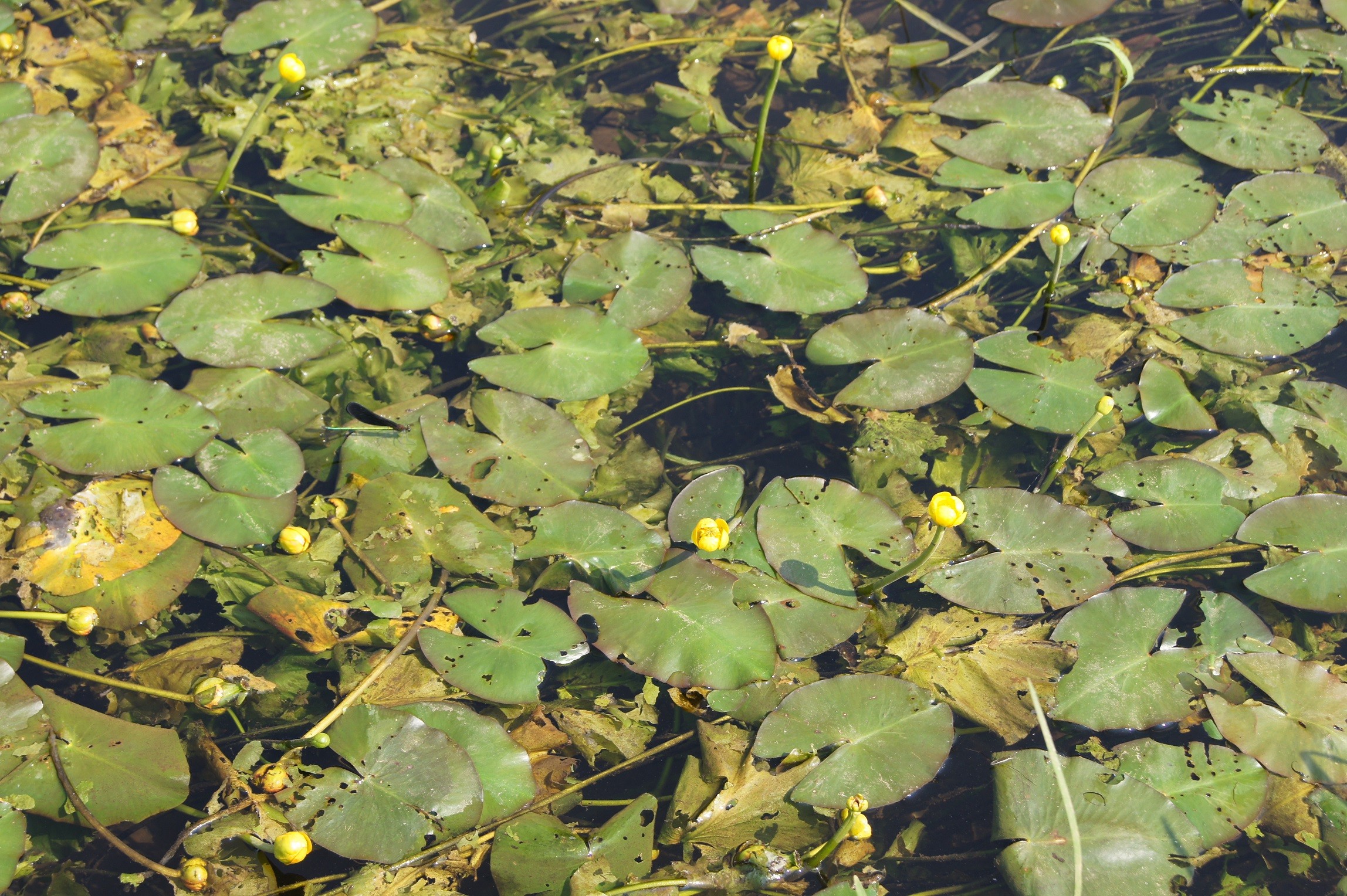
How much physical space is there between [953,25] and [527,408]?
12.0 ft

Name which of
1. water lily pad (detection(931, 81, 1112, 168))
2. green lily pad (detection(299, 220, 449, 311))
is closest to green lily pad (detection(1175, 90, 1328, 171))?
water lily pad (detection(931, 81, 1112, 168))

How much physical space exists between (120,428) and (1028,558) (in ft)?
10.7

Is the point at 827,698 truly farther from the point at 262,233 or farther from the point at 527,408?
the point at 262,233

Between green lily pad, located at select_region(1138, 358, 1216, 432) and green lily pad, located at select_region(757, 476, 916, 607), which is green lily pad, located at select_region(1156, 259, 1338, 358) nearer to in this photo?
green lily pad, located at select_region(1138, 358, 1216, 432)

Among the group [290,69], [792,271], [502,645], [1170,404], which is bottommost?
[502,645]

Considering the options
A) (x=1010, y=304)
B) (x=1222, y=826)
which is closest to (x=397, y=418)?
(x=1010, y=304)

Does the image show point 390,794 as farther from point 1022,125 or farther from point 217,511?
point 1022,125

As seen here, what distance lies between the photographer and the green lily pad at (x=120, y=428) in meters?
2.95

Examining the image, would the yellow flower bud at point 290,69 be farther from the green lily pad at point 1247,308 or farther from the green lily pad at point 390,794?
the green lily pad at point 1247,308

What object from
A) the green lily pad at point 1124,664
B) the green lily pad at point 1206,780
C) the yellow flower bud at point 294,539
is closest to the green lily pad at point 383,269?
the yellow flower bud at point 294,539

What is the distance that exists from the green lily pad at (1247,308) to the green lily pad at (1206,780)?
172cm

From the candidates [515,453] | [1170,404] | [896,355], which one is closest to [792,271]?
[896,355]

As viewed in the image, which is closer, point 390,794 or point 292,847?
point 292,847

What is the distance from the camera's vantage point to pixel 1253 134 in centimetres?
412
